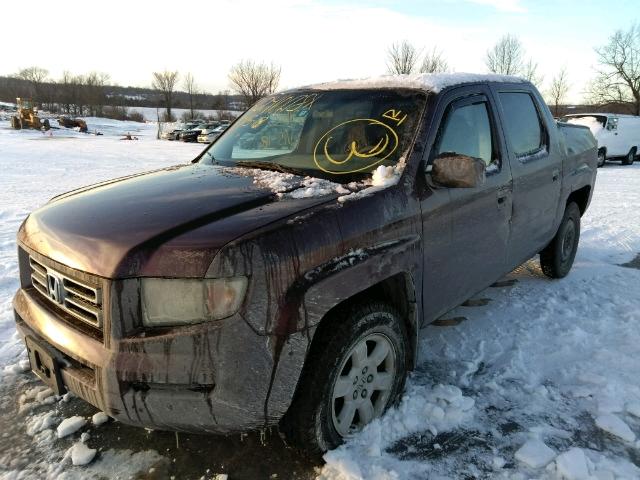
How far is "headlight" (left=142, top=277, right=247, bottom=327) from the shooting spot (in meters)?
1.81

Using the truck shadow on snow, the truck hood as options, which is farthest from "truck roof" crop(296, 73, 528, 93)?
the truck shadow on snow

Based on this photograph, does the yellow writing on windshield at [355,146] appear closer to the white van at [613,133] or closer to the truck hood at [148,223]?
the truck hood at [148,223]

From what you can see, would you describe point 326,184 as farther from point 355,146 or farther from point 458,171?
point 458,171

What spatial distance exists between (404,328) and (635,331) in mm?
2183

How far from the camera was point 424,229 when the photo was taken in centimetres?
255

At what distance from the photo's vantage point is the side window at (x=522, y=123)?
3.51 metres

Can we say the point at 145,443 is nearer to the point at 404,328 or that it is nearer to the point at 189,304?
the point at 189,304

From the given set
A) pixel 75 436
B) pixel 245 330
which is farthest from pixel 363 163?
pixel 75 436

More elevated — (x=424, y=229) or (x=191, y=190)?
(x=191, y=190)

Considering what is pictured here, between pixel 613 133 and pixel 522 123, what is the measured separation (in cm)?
1519

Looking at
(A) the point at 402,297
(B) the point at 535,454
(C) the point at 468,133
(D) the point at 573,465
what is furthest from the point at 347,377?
(C) the point at 468,133

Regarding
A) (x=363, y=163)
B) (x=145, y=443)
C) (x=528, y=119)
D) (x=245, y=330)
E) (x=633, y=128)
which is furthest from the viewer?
(x=633, y=128)

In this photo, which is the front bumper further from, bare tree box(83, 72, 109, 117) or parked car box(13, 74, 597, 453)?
bare tree box(83, 72, 109, 117)

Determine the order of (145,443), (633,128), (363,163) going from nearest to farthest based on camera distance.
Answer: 1. (145,443)
2. (363,163)
3. (633,128)
